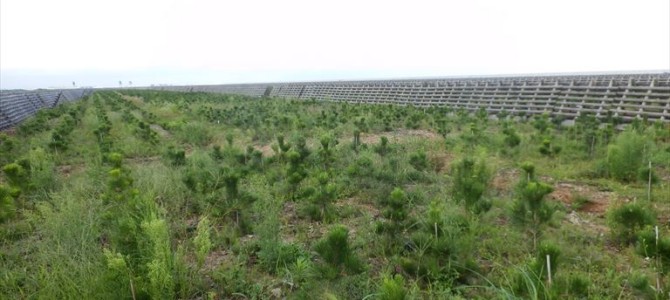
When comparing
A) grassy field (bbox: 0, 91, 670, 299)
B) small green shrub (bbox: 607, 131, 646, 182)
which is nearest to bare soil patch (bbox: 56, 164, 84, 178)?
grassy field (bbox: 0, 91, 670, 299)

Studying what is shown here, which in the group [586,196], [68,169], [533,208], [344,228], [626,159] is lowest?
[586,196]

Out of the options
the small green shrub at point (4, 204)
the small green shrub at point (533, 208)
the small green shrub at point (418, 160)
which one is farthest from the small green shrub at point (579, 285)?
the small green shrub at point (4, 204)

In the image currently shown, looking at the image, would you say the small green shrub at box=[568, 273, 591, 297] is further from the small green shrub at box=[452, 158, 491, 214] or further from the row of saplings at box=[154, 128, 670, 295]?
the small green shrub at box=[452, 158, 491, 214]

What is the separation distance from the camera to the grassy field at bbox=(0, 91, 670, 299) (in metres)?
2.52

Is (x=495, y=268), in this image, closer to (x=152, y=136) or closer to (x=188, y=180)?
(x=188, y=180)

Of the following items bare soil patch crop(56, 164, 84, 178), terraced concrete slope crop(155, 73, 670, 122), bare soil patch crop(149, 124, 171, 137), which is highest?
terraced concrete slope crop(155, 73, 670, 122)

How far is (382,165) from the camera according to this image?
590 centimetres

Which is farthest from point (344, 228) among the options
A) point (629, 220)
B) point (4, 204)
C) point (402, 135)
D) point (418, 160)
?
point (402, 135)

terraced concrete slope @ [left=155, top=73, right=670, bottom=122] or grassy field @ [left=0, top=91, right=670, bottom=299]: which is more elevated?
terraced concrete slope @ [left=155, top=73, right=670, bottom=122]

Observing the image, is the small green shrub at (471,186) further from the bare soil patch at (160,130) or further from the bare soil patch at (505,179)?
the bare soil patch at (160,130)

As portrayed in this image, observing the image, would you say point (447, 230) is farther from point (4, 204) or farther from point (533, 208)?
point (4, 204)

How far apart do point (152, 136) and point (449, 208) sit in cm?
678

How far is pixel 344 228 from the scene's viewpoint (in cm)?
248

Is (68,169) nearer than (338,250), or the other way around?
(338,250)
